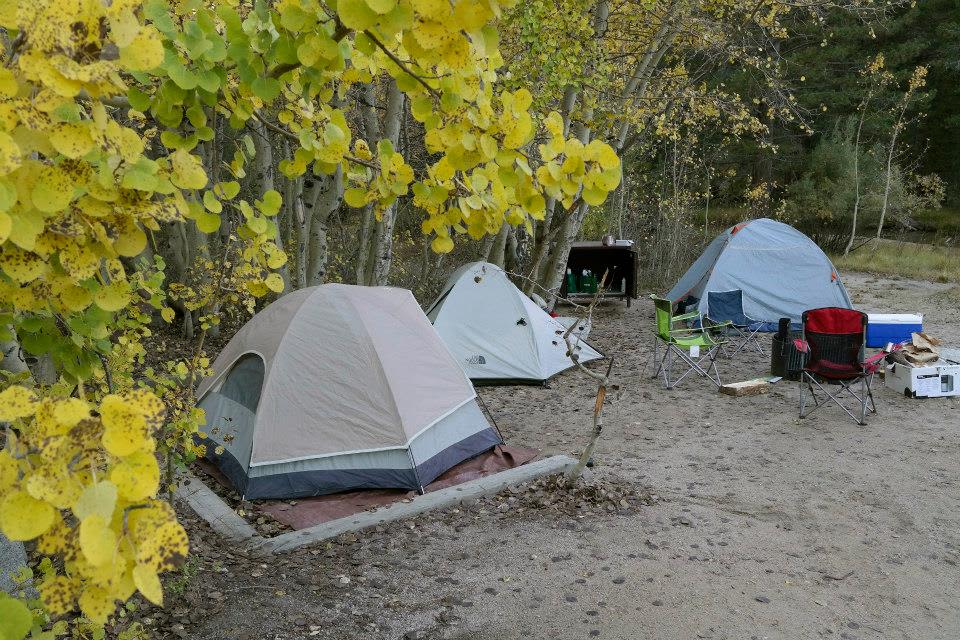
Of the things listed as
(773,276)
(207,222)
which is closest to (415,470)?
(207,222)

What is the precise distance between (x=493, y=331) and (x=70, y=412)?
7407mm

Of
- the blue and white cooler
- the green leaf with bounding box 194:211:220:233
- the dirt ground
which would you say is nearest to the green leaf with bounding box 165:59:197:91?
the green leaf with bounding box 194:211:220:233

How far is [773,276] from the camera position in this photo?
10.8 metres

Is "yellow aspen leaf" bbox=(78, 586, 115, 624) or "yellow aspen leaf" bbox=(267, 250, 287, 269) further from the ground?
"yellow aspen leaf" bbox=(267, 250, 287, 269)

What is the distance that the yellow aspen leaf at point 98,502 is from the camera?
864mm

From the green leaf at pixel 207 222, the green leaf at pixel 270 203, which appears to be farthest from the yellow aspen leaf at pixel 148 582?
the green leaf at pixel 270 203

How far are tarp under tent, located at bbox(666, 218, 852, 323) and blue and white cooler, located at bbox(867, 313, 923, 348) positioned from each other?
54.7 inches

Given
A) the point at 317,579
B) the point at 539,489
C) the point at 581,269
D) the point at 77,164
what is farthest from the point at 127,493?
the point at 581,269

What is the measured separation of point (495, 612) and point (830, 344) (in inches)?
192

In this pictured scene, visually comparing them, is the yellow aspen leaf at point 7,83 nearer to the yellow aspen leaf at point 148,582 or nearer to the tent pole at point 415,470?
the yellow aspen leaf at point 148,582

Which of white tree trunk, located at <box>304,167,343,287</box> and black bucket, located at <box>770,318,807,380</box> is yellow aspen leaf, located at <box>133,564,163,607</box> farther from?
black bucket, located at <box>770,318,807,380</box>

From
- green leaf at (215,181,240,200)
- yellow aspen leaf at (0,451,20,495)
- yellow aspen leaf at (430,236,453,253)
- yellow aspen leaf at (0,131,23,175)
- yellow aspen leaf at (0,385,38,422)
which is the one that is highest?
yellow aspen leaf at (0,131,23,175)

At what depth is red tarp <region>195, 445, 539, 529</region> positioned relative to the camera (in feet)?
16.0

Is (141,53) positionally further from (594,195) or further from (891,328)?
(891,328)
